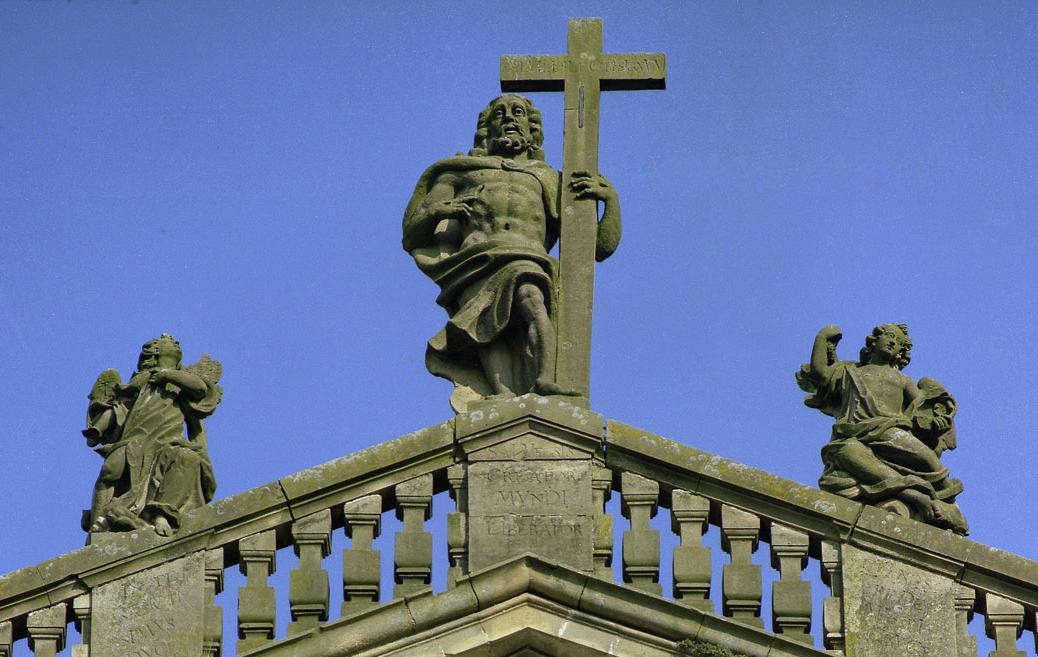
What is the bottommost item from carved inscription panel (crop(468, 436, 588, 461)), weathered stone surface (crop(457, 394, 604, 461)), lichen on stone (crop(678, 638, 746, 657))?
lichen on stone (crop(678, 638, 746, 657))

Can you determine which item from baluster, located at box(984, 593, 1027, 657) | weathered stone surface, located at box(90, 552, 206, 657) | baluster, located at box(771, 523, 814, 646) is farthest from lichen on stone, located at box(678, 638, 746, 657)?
weathered stone surface, located at box(90, 552, 206, 657)

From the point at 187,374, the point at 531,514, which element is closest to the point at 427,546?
the point at 531,514

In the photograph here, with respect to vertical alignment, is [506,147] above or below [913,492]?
above

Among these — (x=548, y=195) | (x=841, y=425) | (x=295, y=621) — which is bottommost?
(x=295, y=621)

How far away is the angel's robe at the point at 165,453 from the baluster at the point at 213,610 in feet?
1.33

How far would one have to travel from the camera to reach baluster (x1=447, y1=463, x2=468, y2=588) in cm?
2659

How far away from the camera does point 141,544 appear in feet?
87.6

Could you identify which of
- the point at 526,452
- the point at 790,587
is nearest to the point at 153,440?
the point at 526,452

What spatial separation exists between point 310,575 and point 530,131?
4.74m

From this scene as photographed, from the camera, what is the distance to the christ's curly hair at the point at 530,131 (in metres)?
29.3

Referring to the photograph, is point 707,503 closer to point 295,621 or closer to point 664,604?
point 664,604

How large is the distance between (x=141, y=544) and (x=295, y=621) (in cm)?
133

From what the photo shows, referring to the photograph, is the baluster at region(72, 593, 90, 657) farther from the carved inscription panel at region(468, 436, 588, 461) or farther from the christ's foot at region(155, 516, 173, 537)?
the carved inscription panel at region(468, 436, 588, 461)

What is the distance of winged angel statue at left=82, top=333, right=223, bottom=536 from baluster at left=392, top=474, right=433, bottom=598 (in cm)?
158
